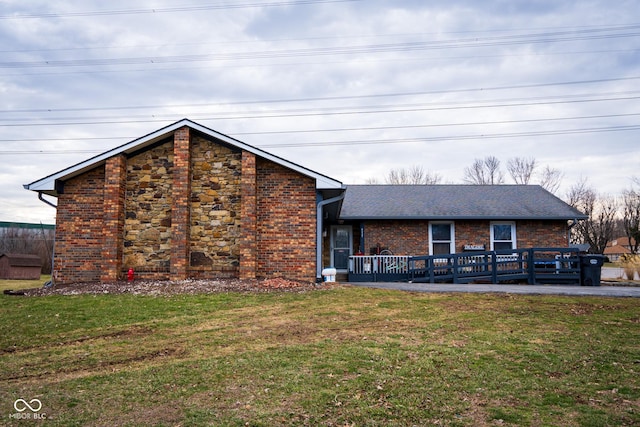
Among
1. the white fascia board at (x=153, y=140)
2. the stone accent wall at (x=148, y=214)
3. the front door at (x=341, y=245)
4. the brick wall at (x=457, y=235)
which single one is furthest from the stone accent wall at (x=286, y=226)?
the front door at (x=341, y=245)

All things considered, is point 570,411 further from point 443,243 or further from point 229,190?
point 443,243

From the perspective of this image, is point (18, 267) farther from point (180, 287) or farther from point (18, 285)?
point (180, 287)

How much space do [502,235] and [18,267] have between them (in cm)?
2411

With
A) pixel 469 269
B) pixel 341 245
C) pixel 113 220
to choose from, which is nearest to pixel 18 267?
pixel 113 220

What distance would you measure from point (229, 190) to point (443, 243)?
9.85m

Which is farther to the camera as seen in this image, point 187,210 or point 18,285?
point 18,285

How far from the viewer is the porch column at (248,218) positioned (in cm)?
1312

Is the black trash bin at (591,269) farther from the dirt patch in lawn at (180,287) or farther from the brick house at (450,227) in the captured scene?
the dirt patch in lawn at (180,287)

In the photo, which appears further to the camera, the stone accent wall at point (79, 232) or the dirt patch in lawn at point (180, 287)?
the stone accent wall at point (79, 232)

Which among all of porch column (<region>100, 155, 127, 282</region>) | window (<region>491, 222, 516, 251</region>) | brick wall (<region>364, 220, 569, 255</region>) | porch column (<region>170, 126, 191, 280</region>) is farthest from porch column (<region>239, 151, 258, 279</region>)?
window (<region>491, 222, 516, 251</region>)

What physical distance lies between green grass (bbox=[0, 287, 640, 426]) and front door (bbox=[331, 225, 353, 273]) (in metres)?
9.71

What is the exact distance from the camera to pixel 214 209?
1377 cm

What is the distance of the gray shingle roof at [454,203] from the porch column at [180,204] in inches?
283

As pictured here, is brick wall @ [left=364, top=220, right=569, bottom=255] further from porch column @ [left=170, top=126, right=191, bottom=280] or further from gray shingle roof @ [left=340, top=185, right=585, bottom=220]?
porch column @ [left=170, top=126, right=191, bottom=280]
